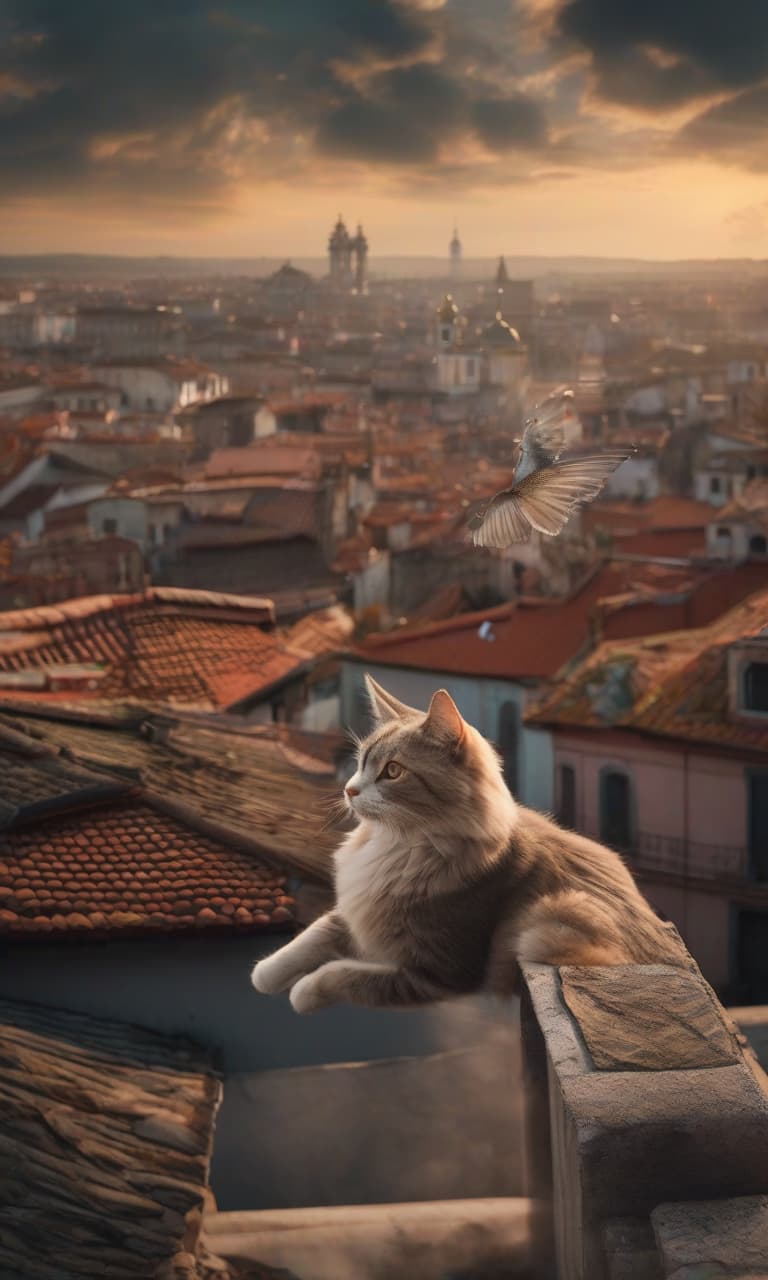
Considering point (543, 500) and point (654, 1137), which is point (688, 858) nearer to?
point (543, 500)

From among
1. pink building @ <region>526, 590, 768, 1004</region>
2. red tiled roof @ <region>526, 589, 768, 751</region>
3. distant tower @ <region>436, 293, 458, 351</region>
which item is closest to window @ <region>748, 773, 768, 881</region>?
pink building @ <region>526, 590, 768, 1004</region>

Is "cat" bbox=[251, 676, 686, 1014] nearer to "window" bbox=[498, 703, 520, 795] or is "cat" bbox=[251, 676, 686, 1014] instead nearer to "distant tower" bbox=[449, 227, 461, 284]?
"window" bbox=[498, 703, 520, 795]

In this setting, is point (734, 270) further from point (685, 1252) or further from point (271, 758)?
point (685, 1252)

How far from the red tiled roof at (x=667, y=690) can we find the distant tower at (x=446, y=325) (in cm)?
2001

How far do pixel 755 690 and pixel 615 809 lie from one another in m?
0.83

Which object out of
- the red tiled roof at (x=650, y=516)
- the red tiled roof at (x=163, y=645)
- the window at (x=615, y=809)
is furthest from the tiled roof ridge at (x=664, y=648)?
the red tiled roof at (x=650, y=516)

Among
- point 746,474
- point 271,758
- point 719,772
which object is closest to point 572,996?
point 271,758

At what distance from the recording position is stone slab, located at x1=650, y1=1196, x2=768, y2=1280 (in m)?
Answer: 0.88

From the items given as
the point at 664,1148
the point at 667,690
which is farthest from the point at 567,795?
the point at 664,1148

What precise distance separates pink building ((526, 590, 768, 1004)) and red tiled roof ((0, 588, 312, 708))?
1.27 metres

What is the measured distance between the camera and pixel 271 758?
10.2 feet

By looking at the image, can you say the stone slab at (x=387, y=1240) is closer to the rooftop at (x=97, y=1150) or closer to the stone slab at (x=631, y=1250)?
the rooftop at (x=97, y=1150)

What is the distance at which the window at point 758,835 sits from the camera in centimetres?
524

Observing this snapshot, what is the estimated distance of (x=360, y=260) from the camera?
22.4 m
